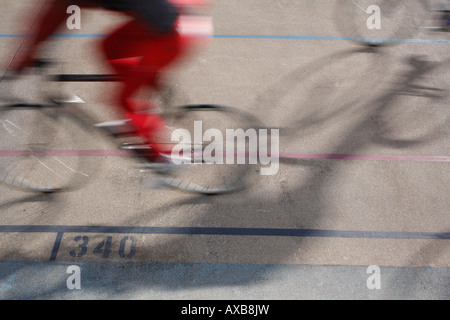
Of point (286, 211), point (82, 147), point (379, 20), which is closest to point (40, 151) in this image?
point (82, 147)

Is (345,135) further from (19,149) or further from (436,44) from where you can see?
(19,149)

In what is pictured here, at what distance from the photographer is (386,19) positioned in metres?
6.47

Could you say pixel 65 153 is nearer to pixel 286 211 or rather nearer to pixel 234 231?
pixel 234 231

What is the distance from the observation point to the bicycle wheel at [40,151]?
4.02 metres

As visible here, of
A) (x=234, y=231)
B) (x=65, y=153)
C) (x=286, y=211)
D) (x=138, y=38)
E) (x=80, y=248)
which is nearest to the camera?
(x=138, y=38)

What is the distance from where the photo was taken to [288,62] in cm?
559

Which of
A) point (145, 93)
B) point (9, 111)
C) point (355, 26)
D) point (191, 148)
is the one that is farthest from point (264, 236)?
point (355, 26)

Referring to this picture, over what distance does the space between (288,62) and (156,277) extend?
3.81m

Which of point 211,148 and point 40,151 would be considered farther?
point 211,148

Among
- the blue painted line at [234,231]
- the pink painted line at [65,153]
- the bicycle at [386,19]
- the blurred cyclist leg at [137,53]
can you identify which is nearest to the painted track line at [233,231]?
the blue painted line at [234,231]

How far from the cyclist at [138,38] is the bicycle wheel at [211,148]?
3.14ft

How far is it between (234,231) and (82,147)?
2132 millimetres

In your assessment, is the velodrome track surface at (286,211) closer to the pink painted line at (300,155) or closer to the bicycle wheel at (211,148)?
the pink painted line at (300,155)

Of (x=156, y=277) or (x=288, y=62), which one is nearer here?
(x=156, y=277)
